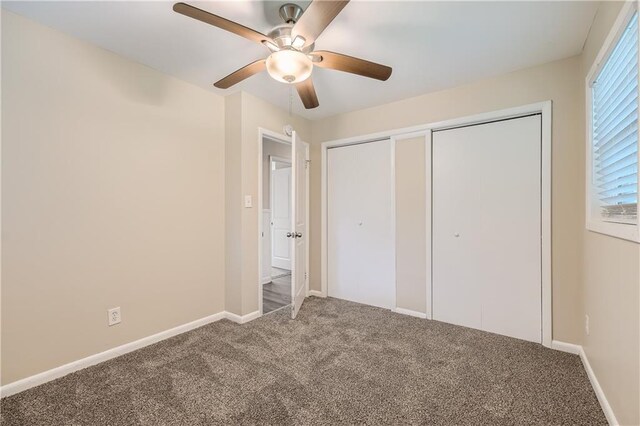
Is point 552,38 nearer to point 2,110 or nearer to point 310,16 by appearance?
point 310,16

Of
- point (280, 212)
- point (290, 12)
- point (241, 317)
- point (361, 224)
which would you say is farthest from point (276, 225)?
point (290, 12)

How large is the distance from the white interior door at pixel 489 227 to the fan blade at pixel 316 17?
186 cm

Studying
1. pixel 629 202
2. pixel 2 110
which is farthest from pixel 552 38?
pixel 2 110

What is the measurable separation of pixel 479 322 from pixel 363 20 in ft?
8.80

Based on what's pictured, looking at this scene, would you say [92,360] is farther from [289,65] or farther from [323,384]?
[289,65]

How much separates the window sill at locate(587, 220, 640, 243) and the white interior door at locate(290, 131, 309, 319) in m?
2.30

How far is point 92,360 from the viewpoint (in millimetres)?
2057

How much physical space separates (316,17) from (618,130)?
164 cm

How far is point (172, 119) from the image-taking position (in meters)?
2.56

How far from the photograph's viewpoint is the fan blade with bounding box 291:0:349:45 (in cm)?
130

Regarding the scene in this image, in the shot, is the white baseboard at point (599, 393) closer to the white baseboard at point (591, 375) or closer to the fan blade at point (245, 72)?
Answer: the white baseboard at point (591, 375)

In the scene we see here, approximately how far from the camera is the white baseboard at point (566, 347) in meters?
2.21

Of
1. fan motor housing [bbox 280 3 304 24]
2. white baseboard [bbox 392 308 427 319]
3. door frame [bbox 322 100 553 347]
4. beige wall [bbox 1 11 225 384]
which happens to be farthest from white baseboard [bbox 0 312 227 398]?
fan motor housing [bbox 280 3 304 24]

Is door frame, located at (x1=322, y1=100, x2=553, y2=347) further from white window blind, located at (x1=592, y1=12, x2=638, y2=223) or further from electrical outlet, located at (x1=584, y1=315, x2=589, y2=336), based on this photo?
white window blind, located at (x1=592, y1=12, x2=638, y2=223)
